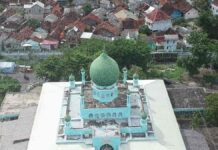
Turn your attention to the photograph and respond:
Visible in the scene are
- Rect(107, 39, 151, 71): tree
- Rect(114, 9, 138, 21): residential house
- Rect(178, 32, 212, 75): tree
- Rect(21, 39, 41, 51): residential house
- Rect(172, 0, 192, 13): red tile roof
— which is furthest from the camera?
Rect(172, 0, 192, 13): red tile roof

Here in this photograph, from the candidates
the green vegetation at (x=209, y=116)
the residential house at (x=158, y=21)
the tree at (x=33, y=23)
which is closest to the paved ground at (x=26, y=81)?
the tree at (x=33, y=23)

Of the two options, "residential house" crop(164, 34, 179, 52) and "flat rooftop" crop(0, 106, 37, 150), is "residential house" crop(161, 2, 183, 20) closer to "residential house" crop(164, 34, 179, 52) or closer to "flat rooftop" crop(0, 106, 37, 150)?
"residential house" crop(164, 34, 179, 52)

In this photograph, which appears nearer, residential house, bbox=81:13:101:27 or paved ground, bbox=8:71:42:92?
paved ground, bbox=8:71:42:92

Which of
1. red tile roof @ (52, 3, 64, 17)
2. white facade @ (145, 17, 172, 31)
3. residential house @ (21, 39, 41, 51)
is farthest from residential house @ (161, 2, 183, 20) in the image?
residential house @ (21, 39, 41, 51)

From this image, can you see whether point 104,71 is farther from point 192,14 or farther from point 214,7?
point 214,7

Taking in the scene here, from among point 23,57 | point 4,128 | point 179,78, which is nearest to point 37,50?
point 23,57

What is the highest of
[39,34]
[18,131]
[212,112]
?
[39,34]

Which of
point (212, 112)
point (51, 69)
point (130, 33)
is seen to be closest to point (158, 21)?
point (130, 33)
